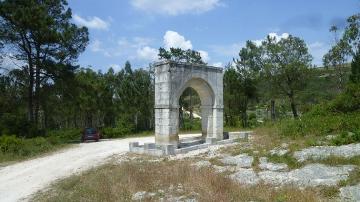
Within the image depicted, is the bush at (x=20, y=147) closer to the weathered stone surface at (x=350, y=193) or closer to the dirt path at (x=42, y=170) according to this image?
the dirt path at (x=42, y=170)

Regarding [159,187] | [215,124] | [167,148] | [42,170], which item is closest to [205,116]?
[215,124]

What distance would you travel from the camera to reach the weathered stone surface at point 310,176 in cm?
988

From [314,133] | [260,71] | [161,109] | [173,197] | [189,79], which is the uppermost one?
[260,71]

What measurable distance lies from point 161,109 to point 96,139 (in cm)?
1190

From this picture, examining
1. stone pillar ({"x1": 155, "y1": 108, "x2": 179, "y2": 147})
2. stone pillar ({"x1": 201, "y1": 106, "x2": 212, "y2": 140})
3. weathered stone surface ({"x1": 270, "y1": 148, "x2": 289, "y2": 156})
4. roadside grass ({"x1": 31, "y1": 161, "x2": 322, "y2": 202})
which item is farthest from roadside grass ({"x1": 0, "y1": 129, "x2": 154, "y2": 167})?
weathered stone surface ({"x1": 270, "y1": 148, "x2": 289, "y2": 156})

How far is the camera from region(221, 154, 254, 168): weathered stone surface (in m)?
13.5

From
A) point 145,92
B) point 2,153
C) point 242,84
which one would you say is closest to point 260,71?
point 242,84

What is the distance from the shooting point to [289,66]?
126 ft

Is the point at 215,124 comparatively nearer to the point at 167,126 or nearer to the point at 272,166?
the point at 167,126

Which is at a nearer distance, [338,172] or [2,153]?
[338,172]

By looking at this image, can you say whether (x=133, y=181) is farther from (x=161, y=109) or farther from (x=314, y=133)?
(x=314, y=133)

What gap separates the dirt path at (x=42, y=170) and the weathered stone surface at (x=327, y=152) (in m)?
9.56

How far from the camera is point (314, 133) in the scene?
19016mm

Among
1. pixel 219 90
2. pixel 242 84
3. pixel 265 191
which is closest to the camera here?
pixel 265 191
